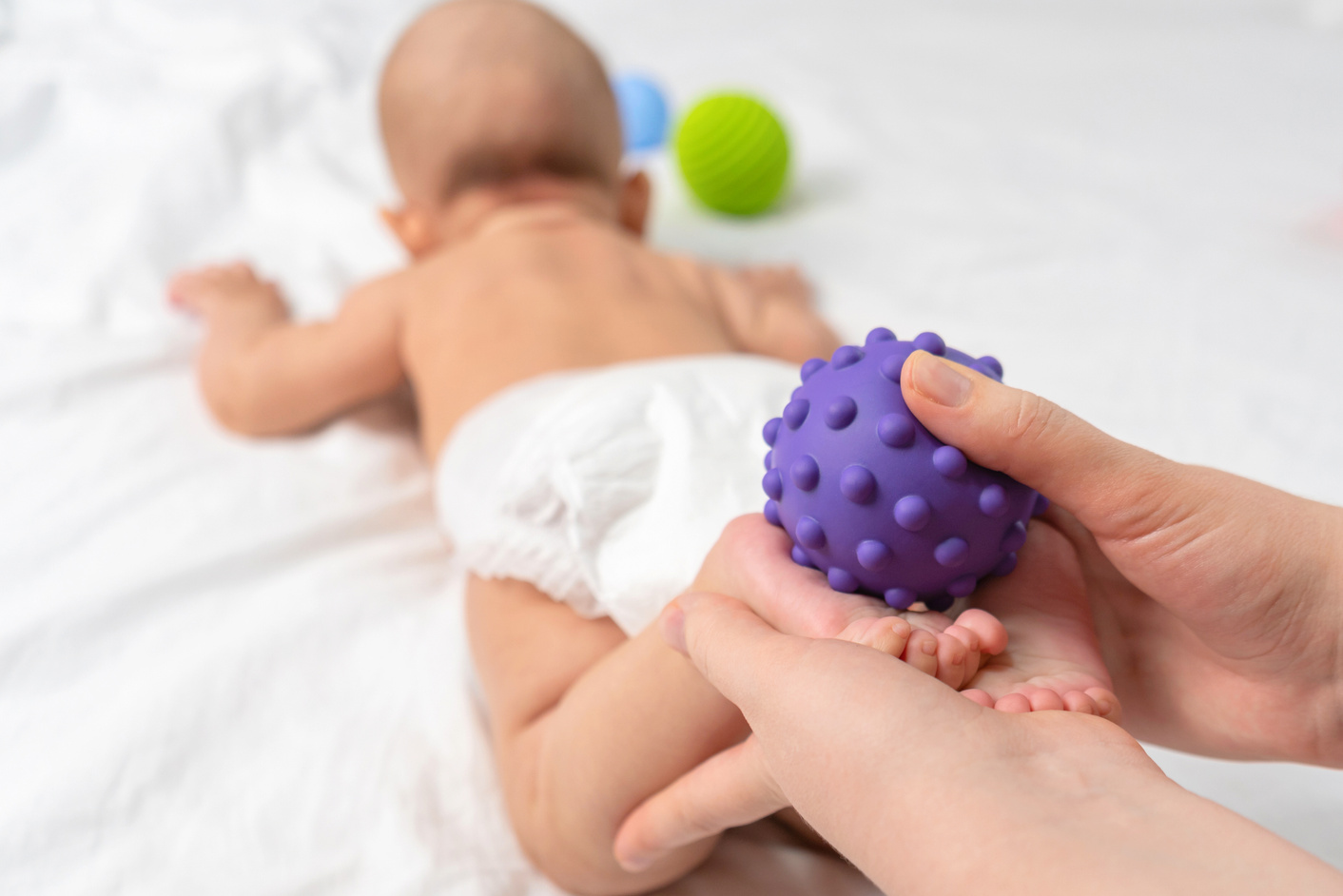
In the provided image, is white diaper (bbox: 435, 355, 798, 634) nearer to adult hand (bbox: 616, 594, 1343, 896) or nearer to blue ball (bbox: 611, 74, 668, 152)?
adult hand (bbox: 616, 594, 1343, 896)

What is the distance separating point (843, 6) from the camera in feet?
8.23

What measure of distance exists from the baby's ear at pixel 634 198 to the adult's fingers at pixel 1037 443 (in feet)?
3.23

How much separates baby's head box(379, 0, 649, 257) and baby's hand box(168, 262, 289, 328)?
196 millimetres

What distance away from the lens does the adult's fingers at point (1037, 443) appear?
0.59 m

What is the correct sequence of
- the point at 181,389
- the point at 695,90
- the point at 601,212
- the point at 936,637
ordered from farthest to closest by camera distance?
the point at 695,90 < the point at 601,212 < the point at 181,389 < the point at 936,637

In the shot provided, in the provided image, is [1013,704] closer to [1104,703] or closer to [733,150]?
[1104,703]

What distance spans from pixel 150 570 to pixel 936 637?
2.54 ft

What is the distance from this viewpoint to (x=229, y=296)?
1360 millimetres

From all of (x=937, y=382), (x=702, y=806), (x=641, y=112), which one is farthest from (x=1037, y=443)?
(x=641, y=112)

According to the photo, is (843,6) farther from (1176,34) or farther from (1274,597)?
(1274,597)

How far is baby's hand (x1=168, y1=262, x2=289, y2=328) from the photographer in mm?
1330

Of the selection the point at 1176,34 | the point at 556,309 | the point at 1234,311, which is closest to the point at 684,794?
the point at 556,309

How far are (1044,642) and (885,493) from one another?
14cm

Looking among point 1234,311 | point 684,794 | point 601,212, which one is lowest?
point 684,794
